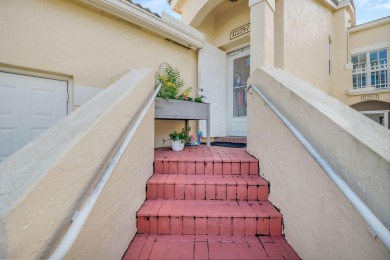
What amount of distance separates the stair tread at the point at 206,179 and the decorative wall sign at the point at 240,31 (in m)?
3.76

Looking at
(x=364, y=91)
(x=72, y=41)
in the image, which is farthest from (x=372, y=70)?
(x=72, y=41)

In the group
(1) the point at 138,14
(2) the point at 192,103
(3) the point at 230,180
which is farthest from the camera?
(2) the point at 192,103

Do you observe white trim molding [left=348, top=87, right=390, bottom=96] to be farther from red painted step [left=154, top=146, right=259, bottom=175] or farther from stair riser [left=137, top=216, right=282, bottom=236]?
stair riser [left=137, top=216, right=282, bottom=236]

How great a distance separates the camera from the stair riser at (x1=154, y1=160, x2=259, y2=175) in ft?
7.50

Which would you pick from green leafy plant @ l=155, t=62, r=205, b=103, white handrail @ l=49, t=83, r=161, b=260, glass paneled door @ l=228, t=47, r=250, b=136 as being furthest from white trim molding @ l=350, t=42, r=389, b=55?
white handrail @ l=49, t=83, r=161, b=260

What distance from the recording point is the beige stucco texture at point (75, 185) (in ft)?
2.24

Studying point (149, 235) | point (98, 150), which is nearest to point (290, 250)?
point (149, 235)

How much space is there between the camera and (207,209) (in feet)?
5.78

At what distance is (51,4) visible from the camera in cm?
246

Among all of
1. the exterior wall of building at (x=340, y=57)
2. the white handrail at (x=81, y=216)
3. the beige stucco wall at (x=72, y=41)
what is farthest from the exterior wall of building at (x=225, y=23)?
the white handrail at (x=81, y=216)

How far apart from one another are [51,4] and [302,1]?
5127mm

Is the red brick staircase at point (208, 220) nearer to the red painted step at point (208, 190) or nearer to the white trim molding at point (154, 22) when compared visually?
the red painted step at point (208, 190)

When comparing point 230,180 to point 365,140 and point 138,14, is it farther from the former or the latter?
point 138,14

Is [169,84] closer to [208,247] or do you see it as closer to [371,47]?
[208,247]
